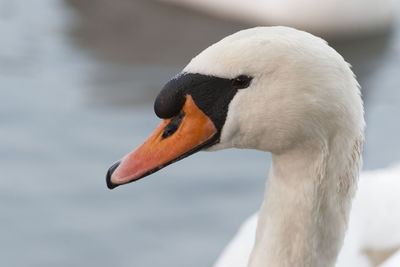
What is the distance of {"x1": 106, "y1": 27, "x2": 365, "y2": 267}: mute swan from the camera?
6.63 feet

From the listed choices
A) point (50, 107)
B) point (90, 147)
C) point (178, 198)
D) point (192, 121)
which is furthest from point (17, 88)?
point (192, 121)

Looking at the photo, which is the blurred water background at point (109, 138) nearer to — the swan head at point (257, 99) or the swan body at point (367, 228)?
the swan body at point (367, 228)

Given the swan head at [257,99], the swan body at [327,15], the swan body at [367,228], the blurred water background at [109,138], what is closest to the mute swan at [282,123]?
the swan head at [257,99]

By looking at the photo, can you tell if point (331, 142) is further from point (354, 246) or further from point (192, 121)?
point (354, 246)

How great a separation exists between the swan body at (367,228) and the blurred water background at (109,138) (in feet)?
2.51

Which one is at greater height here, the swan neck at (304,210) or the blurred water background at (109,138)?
the blurred water background at (109,138)

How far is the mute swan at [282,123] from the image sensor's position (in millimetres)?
2021

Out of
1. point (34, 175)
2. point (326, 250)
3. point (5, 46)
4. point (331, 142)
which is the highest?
point (5, 46)

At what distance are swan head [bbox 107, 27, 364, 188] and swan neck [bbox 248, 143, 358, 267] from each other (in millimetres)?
54

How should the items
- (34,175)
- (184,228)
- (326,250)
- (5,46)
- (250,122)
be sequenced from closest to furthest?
(250,122), (326,250), (184,228), (34,175), (5,46)

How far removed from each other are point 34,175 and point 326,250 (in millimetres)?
2449

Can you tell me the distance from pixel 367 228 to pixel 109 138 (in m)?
1.98

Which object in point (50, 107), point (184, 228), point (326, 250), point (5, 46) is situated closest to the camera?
point (326, 250)

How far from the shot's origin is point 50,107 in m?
5.11
